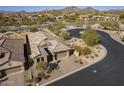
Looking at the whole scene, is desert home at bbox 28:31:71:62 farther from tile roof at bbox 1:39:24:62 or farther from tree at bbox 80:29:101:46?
tree at bbox 80:29:101:46

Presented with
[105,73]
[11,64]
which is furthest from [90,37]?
[11,64]

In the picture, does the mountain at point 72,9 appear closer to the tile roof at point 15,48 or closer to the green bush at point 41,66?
the green bush at point 41,66

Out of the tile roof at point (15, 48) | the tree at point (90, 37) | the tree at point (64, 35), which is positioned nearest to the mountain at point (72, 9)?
the tree at point (90, 37)

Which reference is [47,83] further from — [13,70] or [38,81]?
[13,70]

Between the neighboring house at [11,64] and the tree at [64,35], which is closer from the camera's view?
the neighboring house at [11,64]

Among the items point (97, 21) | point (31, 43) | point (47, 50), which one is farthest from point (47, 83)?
point (97, 21)

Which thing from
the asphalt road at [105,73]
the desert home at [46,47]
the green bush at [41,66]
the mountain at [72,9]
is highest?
the mountain at [72,9]
